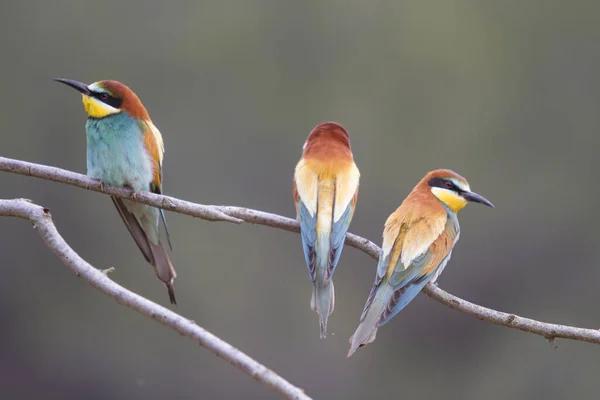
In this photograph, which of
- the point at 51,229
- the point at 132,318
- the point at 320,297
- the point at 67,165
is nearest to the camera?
the point at 51,229

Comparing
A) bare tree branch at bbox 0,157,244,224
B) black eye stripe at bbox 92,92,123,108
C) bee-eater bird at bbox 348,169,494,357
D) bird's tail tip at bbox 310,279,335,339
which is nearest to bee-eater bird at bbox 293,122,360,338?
bird's tail tip at bbox 310,279,335,339

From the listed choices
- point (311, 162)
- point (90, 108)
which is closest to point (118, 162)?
point (90, 108)

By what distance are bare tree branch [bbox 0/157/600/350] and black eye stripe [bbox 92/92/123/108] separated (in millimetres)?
346

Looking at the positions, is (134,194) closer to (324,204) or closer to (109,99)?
(109,99)

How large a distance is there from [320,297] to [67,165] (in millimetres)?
5806

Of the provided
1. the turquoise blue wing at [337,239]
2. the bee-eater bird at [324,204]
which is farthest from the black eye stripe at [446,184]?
the turquoise blue wing at [337,239]

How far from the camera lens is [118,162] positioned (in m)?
2.49

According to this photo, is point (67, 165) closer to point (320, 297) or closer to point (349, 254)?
point (349, 254)

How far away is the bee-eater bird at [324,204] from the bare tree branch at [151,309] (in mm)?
692

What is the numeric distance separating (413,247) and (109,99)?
1057mm

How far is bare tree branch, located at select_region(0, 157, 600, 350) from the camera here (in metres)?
1.84

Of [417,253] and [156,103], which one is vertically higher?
[417,253]

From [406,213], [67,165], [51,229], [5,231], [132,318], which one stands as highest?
[51,229]

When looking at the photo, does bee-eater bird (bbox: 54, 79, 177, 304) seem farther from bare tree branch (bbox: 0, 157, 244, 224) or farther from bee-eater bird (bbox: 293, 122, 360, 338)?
bee-eater bird (bbox: 293, 122, 360, 338)
